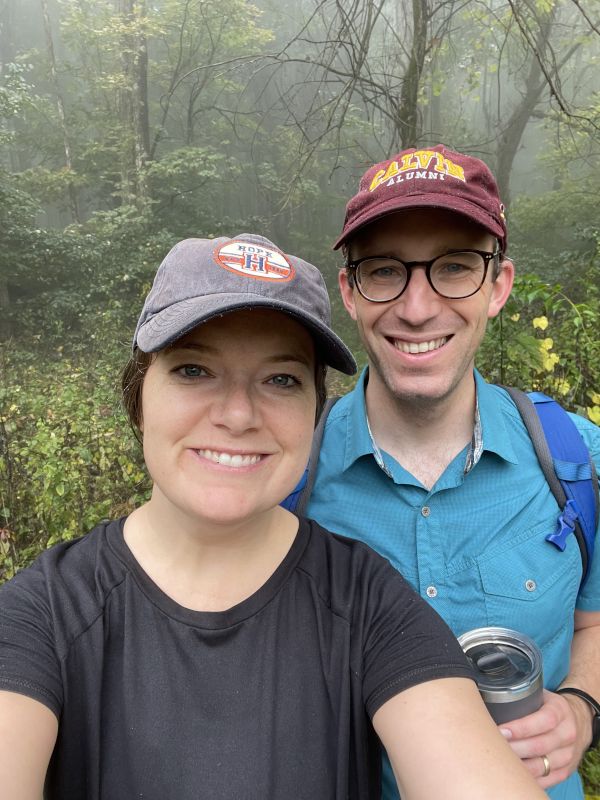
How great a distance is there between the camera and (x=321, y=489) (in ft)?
5.41

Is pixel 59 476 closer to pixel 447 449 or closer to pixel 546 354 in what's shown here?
pixel 447 449

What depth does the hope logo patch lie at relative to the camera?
1099mm

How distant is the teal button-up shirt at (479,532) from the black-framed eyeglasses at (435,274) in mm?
397

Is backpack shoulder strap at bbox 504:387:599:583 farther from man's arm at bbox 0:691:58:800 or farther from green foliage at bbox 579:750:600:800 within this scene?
green foliage at bbox 579:750:600:800

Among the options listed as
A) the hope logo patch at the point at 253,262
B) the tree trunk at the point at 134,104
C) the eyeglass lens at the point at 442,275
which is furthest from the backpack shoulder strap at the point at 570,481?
the tree trunk at the point at 134,104

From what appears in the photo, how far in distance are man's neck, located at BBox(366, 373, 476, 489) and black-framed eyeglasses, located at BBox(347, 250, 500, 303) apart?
29 centimetres

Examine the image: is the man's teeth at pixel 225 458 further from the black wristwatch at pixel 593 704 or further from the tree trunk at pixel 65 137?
the tree trunk at pixel 65 137

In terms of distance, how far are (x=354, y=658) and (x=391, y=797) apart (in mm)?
616

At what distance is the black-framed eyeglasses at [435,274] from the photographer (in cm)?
161

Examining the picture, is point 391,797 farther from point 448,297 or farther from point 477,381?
point 448,297

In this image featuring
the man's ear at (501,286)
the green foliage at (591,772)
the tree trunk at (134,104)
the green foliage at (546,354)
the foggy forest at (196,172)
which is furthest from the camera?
the tree trunk at (134,104)

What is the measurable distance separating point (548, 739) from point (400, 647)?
0.46m

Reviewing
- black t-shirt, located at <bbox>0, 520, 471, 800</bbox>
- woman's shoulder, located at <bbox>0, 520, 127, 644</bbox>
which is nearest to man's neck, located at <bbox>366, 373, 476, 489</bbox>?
black t-shirt, located at <bbox>0, 520, 471, 800</bbox>

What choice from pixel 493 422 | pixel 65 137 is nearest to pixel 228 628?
pixel 493 422
